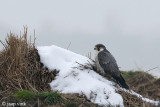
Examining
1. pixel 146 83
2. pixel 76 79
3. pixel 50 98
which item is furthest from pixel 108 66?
pixel 146 83

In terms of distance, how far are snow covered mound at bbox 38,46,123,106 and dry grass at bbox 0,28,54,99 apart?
234 mm

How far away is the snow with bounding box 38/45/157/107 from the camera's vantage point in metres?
8.20

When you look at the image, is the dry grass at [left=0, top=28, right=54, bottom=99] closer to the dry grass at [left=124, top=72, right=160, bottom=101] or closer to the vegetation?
the vegetation

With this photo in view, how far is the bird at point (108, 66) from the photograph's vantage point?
9492mm

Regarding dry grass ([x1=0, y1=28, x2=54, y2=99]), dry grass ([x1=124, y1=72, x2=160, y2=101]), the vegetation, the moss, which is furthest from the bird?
dry grass ([x1=124, y1=72, x2=160, y2=101])

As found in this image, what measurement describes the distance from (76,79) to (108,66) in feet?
4.36

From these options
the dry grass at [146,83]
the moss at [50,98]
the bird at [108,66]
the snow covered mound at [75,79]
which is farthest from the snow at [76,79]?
the dry grass at [146,83]

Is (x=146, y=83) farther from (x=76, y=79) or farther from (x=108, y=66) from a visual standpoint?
(x=76, y=79)

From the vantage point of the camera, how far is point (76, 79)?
8.66 metres

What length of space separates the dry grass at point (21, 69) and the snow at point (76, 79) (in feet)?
0.75

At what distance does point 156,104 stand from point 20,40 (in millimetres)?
4124

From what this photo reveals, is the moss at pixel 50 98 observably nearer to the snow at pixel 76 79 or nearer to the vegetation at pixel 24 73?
the vegetation at pixel 24 73

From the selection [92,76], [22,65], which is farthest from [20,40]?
[92,76]

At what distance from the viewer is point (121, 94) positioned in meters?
8.66
